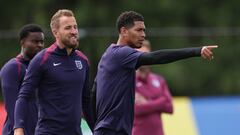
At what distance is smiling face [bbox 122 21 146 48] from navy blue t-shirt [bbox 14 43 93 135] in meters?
0.59

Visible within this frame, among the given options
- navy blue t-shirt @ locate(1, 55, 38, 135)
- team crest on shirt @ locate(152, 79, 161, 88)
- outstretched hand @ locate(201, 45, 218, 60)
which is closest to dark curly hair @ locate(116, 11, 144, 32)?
outstretched hand @ locate(201, 45, 218, 60)

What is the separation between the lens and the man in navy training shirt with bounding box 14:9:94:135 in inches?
356

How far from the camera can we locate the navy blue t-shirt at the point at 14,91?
9812 mm

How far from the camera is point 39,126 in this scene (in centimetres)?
913

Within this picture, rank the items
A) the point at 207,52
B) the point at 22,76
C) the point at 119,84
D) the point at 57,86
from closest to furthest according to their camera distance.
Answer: the point at 207,52 → the point at 119,84 → the point at 57,86 → the point at 22,76

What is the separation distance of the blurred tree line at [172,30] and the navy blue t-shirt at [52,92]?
35.9ft

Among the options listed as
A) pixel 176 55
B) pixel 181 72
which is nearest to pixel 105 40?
pixel 181 72

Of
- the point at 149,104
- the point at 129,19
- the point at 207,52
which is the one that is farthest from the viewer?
the point at 149,104

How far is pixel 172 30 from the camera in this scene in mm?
22766

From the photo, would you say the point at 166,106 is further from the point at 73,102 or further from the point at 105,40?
the point at 105,40

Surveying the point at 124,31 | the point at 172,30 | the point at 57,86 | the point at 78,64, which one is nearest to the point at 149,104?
the point at 78,64

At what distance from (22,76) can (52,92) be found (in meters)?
0.95

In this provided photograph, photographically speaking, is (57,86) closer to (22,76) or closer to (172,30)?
(22,76)

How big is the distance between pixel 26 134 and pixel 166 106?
2208 mm
